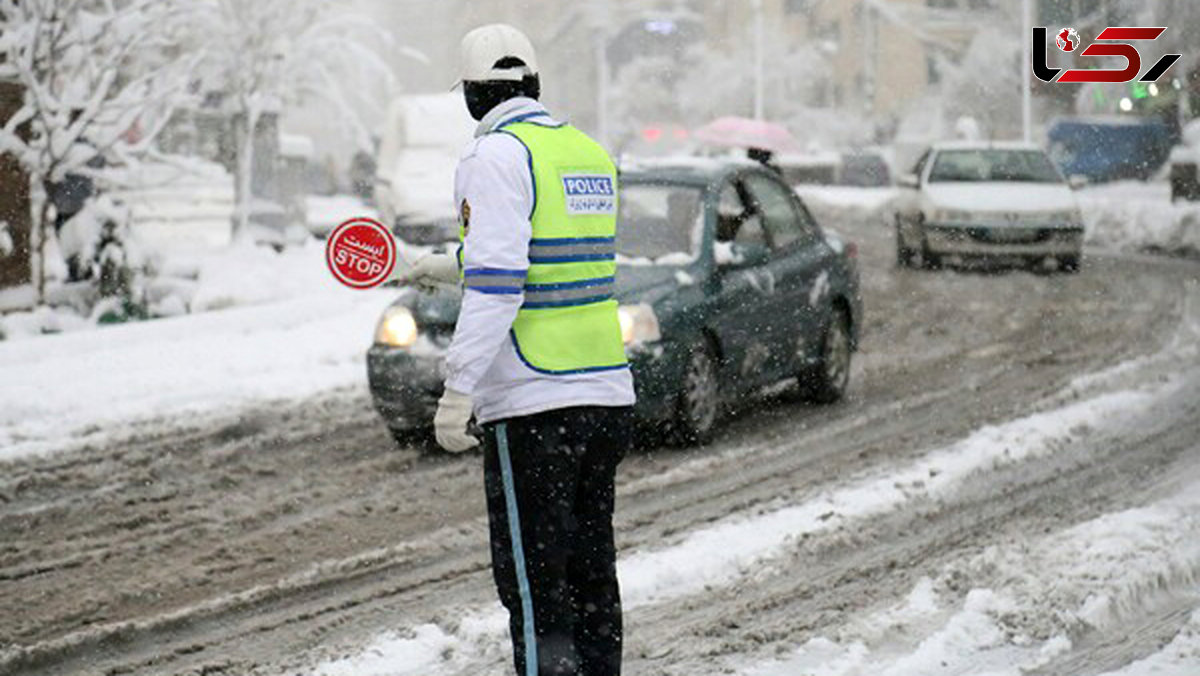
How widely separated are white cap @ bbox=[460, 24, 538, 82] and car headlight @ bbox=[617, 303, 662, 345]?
15.9ft

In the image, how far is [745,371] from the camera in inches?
406

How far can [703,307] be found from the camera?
32.2 ft

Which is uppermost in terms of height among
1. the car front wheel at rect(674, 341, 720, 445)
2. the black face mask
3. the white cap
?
the white cap

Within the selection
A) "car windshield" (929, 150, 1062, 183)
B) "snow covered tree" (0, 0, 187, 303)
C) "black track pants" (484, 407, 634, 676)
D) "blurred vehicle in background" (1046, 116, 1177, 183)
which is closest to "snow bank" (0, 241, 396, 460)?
"snow covered tree" (0, 0, 187, 303)

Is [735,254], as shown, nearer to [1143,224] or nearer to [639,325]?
[639,325]

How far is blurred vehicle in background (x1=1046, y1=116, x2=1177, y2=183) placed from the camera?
42.3 metres

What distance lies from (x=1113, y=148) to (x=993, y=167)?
21.4m

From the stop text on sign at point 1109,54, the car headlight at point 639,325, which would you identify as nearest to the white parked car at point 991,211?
the car headlight at point 639,325

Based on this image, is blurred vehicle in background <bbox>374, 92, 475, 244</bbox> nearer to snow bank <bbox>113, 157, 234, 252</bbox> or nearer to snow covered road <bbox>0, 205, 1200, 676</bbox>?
snow bank <bbox>113, 157, 234, 252</bbox>

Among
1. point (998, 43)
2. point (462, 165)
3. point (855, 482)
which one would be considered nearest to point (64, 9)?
point (855, 482)

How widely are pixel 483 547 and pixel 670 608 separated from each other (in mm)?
1302

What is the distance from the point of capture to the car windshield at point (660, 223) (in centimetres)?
1013

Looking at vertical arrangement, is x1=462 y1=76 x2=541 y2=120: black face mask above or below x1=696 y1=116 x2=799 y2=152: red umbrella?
below

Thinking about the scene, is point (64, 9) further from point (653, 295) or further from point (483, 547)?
point (483, 547)
